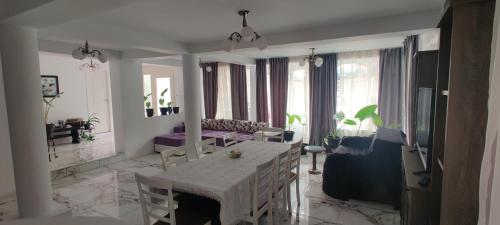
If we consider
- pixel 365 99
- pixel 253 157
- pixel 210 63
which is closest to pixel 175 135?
pixel 210 63

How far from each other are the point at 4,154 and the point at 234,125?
15.3 feet

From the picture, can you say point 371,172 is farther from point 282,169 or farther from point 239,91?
A: point 239,91

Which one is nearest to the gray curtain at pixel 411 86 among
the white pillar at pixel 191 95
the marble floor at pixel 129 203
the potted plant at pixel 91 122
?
the marble floor at pixel 129 203

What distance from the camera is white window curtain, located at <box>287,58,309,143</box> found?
6562 mm

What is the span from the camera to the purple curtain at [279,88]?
6.71 meters

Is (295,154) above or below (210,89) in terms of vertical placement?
below

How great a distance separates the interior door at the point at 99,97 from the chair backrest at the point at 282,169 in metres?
7.54

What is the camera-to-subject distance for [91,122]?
8016 mm

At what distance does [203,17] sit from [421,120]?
8.11ft

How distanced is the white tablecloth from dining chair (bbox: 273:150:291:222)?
27cm

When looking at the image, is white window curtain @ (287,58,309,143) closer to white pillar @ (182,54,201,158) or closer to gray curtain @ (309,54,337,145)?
gray curtain @ (309,54,337,145)

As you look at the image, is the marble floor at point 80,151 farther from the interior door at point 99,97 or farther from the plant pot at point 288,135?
the plant pot at point 288,135

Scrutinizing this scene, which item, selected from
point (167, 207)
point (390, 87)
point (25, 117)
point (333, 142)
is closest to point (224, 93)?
point (333, 142)

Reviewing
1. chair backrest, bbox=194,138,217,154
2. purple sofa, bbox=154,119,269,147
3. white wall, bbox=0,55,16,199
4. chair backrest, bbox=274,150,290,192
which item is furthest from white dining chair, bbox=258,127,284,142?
white wall, bbox=0,55,16,199
